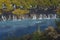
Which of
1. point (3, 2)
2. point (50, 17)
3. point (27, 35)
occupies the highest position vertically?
point (3, 2)

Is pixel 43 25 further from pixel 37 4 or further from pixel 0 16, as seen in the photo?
pixel 0 16

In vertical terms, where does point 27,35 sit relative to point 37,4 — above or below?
below

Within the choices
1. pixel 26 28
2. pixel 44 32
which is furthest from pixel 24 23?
pixel 44 32

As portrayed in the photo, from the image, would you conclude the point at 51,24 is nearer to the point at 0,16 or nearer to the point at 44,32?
the point at 44,32

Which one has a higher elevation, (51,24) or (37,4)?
(37,4)

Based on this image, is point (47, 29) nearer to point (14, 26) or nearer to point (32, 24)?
point (32, 24)

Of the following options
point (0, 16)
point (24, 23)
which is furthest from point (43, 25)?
point (0, 16)
